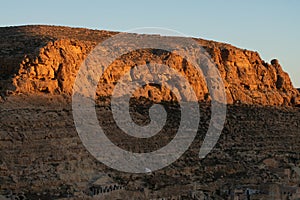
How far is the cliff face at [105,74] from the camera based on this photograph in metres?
35.7

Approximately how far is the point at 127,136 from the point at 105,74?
4.86m

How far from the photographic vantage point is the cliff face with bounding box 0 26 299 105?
117 feet

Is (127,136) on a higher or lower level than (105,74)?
lower

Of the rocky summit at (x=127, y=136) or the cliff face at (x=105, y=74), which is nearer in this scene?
the rocky summit at (x=127, y=136)

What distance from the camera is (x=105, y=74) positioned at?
40.5 meters

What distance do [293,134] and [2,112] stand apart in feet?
73.9

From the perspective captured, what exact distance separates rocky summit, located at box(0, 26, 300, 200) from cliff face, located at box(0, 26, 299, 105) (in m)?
0.07

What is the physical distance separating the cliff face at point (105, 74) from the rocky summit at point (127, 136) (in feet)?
0.22

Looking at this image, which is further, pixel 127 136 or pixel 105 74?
pixel 105 74

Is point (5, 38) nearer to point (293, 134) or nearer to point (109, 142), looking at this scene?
point (109, 142)

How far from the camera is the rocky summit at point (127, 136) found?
101ft

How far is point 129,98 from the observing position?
4097 centimetres

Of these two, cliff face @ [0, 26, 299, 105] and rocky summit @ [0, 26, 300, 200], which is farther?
cliff face @ [0, 26, 299, 105]

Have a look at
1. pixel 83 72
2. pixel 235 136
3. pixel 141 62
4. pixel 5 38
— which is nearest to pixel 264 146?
pixel 235 136
